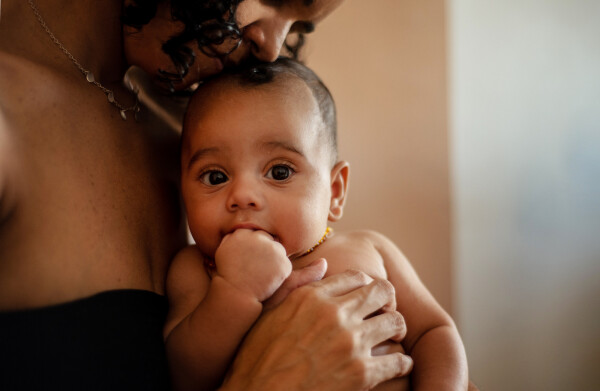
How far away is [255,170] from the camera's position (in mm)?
967

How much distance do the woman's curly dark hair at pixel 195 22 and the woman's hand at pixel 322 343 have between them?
1.58 feet

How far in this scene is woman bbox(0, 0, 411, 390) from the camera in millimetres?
795

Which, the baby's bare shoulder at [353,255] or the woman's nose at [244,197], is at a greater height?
the woman's nose at [244,197]

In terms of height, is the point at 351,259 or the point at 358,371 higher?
the point at 351,259

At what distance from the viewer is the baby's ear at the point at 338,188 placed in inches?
45.1

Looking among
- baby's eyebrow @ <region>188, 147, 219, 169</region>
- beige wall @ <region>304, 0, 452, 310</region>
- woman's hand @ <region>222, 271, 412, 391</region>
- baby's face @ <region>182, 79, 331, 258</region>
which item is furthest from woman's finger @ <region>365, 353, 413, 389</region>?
beige wall @ <region>304, 0, 452, 310</region>

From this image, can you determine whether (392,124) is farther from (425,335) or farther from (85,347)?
(85,347)

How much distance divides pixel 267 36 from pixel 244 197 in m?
Answer: 0.33

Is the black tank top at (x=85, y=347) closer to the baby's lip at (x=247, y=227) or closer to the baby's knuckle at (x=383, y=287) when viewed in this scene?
the baby's lip at (x=247, y=227)

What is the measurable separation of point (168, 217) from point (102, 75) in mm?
306

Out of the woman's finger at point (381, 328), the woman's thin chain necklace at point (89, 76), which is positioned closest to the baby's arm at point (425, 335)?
the woman's finger at point (381, 328)

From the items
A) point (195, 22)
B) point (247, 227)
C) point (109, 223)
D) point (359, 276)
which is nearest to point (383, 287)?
point (359, 276)

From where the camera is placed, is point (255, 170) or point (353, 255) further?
point (353, 255)

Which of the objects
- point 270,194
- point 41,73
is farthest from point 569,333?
point 41,73
